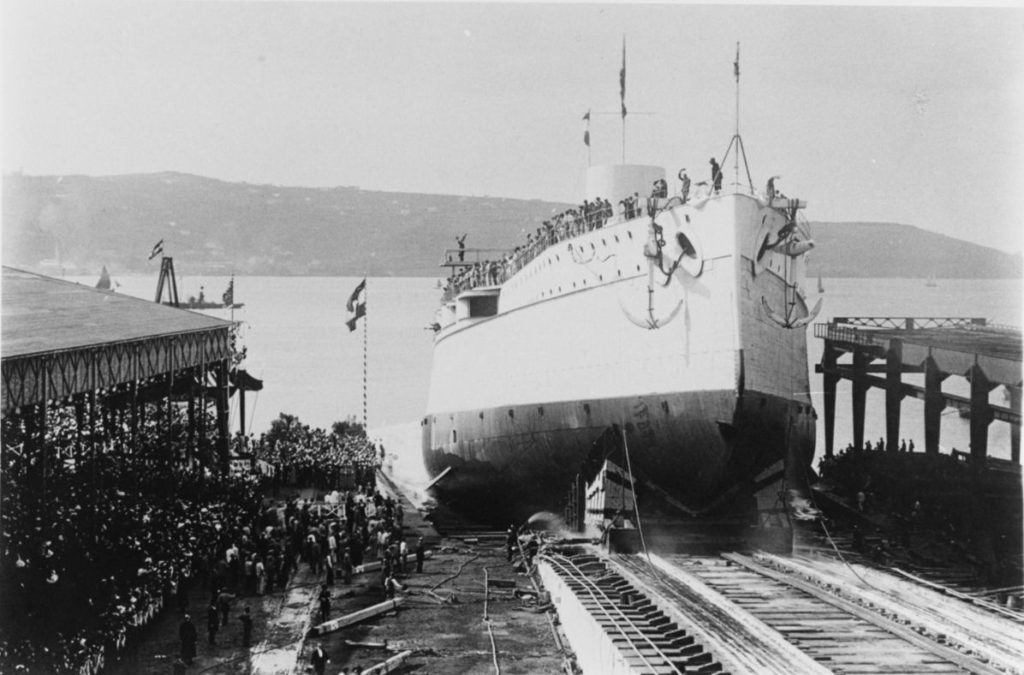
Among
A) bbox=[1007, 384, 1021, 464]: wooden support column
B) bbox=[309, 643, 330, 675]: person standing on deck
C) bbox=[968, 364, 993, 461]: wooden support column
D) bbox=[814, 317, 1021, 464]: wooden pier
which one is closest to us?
bbox=[309, 643, 330, 675]: person standing on deck

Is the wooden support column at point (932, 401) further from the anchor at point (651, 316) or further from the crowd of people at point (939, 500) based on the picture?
the anchor at point (651, 316)

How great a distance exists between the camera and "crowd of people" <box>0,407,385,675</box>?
512 inches

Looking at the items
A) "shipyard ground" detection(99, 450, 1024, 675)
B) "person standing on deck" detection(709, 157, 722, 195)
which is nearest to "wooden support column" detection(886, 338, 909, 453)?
"shipyard ground" detection(99, 450, 1024, 675)

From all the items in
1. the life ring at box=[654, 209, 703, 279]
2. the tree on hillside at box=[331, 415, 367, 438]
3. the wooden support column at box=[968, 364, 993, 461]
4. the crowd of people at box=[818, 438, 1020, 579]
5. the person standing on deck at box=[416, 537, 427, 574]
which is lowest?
the person standing on deck at box=[416, 537, 427, 574]

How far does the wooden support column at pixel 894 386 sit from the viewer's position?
35.7 m

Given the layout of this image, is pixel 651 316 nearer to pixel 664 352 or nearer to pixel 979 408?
pixel 664 352

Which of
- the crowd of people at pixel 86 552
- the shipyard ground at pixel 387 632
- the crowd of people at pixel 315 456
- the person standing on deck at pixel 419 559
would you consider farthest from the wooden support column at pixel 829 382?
the crowd of people at pixel 86 552

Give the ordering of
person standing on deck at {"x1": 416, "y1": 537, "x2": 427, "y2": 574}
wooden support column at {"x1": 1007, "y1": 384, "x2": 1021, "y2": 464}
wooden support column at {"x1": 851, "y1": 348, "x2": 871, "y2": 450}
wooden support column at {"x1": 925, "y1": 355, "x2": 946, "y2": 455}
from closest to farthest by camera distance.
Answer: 1. person standing on deck at {"x1": 416, "y1": 537, "x2": 427, "y2": 574}
2. wooden support column at {"x1": 1007, "y1": 384, "x2": 1021, "y2": 464}
3. wooden support column at {"x1": 925, "y1": 355, "x2": 946, "y2": 455}
4. wooden support column at {"x1": 851, "y1": 348, "x2": 871, "y2": 450}

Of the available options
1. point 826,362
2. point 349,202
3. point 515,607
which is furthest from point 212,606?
point 349,202

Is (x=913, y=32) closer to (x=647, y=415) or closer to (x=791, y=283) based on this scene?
(x=791, y=283)

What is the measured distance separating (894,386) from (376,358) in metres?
79.4

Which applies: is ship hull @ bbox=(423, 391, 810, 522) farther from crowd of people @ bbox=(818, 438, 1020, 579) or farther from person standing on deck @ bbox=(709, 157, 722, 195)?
person standing on deck @ bbox=(709, 157, 722, 195)

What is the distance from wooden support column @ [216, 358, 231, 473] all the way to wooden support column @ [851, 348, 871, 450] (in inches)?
913

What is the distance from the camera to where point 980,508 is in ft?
81.6
